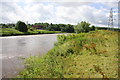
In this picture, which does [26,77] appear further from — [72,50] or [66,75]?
[72,50]

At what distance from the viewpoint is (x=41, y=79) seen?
712 centimetres

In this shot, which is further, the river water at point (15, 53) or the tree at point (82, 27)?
the tree at point (82, 27)

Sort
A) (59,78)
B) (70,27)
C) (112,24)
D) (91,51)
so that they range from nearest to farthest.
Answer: (59,78) → (91,51) → (112,24) → (70,27)

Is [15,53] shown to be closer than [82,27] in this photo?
Yes

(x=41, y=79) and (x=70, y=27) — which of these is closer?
(x=41, y=79)

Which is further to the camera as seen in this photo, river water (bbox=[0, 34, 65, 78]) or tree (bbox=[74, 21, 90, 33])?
tree (bbox=[74, 21, 90, 33])

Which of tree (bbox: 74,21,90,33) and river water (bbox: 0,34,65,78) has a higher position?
tree (bbox: 74,21,90,33)

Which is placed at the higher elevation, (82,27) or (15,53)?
(82,27)

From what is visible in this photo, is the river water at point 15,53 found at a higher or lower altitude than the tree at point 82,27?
lower

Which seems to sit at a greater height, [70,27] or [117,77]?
[70,27]

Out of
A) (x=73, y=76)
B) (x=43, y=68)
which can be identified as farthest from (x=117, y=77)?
(x=43, y=68)

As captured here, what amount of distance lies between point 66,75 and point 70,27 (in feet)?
437

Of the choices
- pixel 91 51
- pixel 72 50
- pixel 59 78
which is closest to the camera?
pixel 59 78

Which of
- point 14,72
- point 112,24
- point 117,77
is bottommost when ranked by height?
point 14,72
